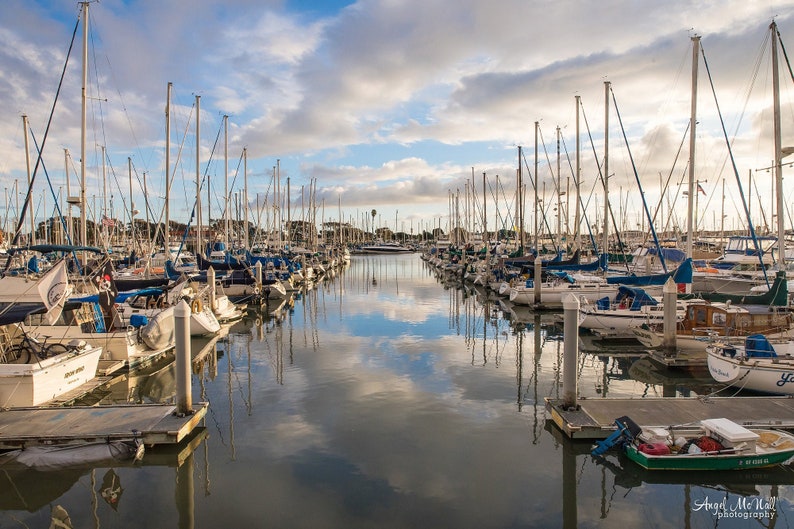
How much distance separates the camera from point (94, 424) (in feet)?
36.8

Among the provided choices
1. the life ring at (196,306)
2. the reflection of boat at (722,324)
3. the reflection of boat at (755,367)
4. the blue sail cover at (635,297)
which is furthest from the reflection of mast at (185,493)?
the blue sail cover at (635,297)

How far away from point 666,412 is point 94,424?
40.7 ft

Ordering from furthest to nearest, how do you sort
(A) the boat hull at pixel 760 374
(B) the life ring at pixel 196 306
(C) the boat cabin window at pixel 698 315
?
(B) the life ring at pixel 196 306 < (C) the boat cabin window at pixel 698 315 < (A) the boat hull at pixel 760 374

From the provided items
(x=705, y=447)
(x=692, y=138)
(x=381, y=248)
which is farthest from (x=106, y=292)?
(x=381, y=248)

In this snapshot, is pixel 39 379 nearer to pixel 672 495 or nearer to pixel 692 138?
pixel 672 495

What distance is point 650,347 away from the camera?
19.9 meters

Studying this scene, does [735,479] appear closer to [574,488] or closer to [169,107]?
[574,488]

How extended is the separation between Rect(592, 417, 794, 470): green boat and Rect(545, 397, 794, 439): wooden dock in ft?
2.35

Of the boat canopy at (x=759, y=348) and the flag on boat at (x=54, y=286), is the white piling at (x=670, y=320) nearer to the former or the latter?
the boat canopy at (x=759, y=348)

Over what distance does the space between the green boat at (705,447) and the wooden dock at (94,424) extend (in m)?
8.70

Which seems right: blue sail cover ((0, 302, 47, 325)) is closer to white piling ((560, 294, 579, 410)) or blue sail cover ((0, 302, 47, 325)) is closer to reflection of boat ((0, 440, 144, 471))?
reflection of boat ((0, 440, 144, 471))

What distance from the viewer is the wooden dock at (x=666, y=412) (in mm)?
11180

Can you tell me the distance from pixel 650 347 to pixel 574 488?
11.9 m

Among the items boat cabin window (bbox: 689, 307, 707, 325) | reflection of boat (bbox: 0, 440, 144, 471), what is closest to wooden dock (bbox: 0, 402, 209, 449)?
reflection of boat (bbox: 0, 440, 144, 471)
